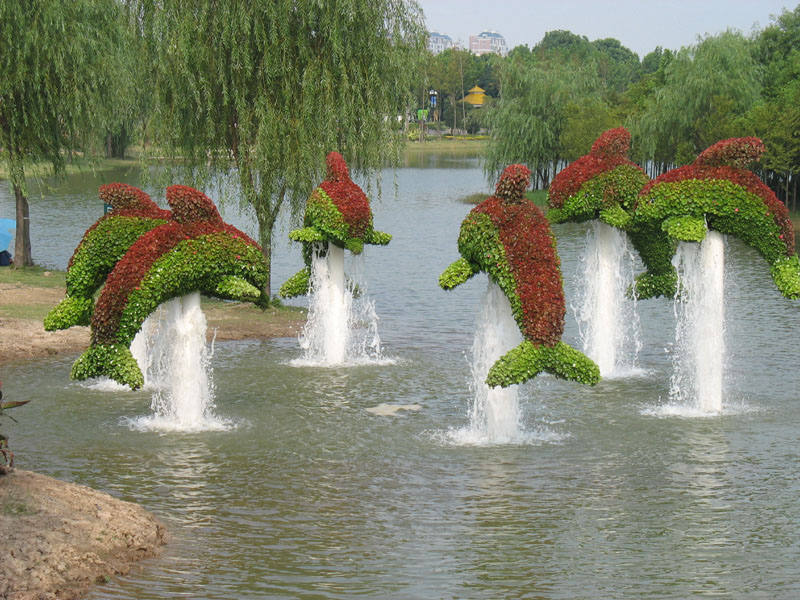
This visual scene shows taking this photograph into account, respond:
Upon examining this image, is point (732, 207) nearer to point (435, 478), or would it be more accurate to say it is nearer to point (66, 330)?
point (435, 478)

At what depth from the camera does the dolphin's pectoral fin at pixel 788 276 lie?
15.6 meters

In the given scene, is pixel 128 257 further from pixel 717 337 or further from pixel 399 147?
pixel 399 147

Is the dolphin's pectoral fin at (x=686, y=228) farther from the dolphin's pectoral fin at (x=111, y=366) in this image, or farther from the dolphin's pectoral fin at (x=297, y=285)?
the dolphin's pectoral fin at (x=111, y=366)

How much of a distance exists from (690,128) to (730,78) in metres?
2.93

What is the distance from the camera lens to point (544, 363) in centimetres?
1330

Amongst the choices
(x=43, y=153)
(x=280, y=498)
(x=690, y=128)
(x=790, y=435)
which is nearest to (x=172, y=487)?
(x=280, y=498)

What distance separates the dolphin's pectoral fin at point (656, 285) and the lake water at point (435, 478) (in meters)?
1.37

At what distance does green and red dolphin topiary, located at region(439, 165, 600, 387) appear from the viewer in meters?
13.3

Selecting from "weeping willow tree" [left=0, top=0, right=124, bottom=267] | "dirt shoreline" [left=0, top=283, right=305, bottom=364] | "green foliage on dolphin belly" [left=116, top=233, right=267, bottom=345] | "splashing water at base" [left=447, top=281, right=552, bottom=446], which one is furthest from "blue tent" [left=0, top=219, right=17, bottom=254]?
"splashing water at base" [left=447, top=281, right=552, bottom=446]

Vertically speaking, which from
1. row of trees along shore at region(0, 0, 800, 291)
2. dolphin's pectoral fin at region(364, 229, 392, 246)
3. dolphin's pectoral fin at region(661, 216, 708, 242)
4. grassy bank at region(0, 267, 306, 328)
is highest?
row of trees along shore at region(0, 0, 800, 291)

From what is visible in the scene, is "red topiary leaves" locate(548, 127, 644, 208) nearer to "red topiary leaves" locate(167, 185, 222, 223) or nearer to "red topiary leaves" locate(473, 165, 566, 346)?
"red topiary leaves" locate(473, 165, 566, 346)

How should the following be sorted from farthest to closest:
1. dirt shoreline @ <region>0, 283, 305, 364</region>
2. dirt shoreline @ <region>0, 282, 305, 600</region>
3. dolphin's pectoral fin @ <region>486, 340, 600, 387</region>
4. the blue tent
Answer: the blue tent, dirt shoreline @ <region>0, 283, 305, 364</region>, dolphin's pectoral fin @ <region>486, 340, 600, 387</region>, dirt shoreline @ <region>0, 282, 305, 600</region>

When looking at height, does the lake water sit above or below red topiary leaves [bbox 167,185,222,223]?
below

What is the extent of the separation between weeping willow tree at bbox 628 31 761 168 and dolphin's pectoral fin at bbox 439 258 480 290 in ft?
113
